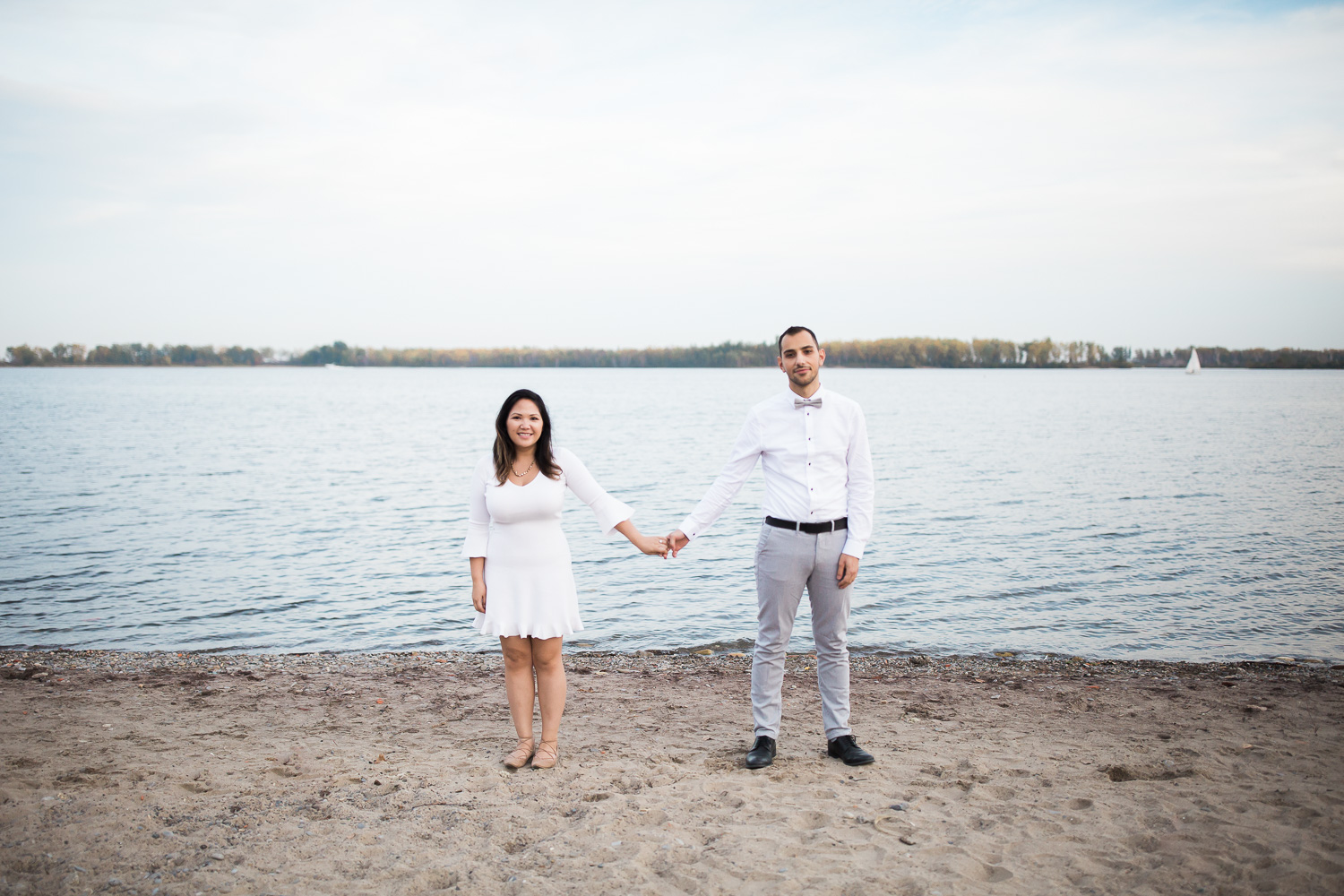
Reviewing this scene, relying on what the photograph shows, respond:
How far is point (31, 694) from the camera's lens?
8.02m

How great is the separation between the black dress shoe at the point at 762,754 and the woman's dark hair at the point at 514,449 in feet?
7.99

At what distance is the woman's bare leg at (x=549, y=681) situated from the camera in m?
5.60

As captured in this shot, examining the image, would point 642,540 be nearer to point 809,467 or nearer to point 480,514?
point 480,514

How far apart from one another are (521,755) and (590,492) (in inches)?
77.5

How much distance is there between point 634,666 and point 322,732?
3585mm

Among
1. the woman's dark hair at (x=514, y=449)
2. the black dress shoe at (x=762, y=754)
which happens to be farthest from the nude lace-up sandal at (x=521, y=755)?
the woman's dark hair at (x=514, y=449)

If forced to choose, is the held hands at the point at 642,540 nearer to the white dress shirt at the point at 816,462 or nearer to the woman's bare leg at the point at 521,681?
the white dress shirt at the point at 816,462

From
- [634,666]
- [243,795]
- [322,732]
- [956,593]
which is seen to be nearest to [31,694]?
[322,732]

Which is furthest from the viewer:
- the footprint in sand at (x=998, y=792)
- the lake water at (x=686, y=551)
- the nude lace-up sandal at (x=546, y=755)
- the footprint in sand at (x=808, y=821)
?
the lake water at (x=686, y=551)

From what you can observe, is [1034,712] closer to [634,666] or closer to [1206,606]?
[634,666]

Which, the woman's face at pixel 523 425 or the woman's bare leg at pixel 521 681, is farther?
the woman's bare leg at pixel 521 681

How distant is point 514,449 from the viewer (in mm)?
5457

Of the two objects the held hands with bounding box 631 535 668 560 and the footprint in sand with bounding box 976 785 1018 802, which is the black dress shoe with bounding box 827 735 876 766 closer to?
the footprint in sand with bounding box 976 785 1018 802

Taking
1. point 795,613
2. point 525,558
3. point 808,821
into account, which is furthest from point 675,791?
point 525,558
